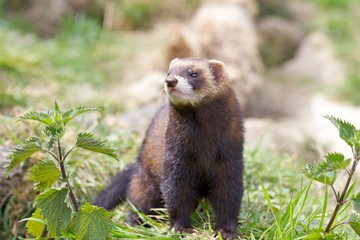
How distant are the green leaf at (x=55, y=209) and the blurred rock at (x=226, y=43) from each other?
452 centimetres

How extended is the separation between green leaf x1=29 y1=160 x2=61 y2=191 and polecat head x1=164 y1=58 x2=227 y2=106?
2.18 feet

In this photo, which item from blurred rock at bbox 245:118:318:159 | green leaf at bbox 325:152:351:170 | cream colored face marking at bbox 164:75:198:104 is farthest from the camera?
blurred rock at bbox 245:118:318:159

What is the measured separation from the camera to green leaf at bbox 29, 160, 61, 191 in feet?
10.4

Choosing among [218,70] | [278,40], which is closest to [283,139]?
[218,70]

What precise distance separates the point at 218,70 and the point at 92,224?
1084mm

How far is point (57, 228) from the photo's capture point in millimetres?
3154

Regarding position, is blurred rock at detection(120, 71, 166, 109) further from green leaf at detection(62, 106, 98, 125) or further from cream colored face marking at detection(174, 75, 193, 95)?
green leaf at detection(62, 106, 98, 125)

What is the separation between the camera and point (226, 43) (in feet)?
27.2

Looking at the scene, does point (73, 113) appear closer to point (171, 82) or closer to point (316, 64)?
point (171, 82)

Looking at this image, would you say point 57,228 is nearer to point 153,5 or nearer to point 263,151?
point 263,151

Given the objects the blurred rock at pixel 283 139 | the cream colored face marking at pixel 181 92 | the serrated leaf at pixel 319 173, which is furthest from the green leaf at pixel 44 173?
the blurred rock at pixel 283 139

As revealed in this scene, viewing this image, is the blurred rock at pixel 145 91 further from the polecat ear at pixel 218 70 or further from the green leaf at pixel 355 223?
the green leaf at pixel 355 223

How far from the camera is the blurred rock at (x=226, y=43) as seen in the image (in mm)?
7758

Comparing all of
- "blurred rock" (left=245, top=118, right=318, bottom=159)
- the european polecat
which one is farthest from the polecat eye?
"blurred rock" (left=245, top=118, right=318, bottom=159)
